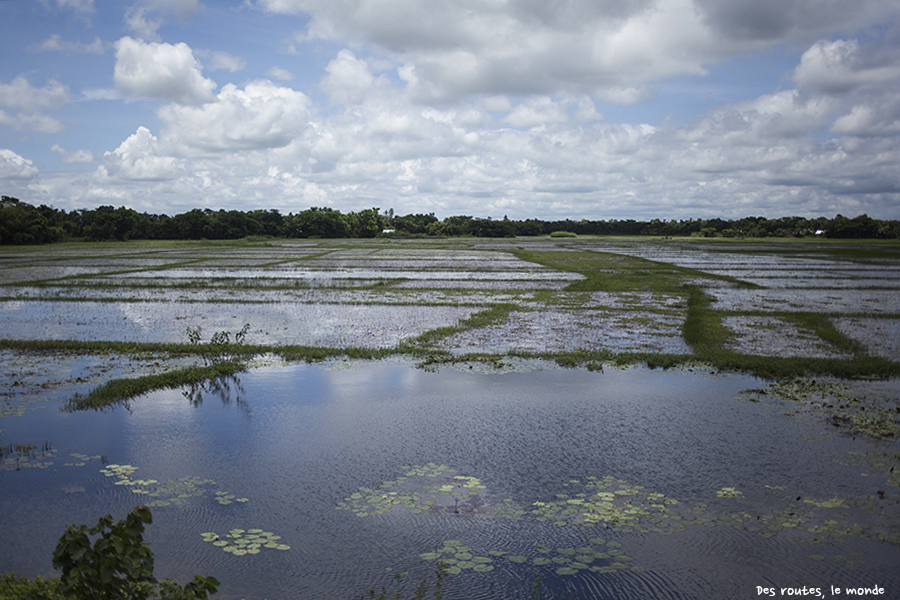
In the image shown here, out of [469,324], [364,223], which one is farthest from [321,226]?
[469,324]

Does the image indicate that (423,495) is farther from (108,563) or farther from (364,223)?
(364,223)

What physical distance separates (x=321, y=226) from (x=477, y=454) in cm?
11216

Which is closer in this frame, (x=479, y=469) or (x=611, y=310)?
(x=479, y=469)

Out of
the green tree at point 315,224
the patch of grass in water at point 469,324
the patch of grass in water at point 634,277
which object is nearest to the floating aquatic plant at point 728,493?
the patch of grass in water at point 469,324

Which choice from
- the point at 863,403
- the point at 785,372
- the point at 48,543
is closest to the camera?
the point at 48,543

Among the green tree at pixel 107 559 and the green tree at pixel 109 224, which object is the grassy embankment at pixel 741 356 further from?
the green tree at pixel 109 224

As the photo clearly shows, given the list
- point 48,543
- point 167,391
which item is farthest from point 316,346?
point 48,543

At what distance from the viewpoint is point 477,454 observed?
7449 millimetres

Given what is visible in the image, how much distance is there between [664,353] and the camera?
43.2 ft

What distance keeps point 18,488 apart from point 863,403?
41.9ft

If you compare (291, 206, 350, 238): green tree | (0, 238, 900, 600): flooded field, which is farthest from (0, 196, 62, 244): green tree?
(0, 238, 900, 600): flooded field

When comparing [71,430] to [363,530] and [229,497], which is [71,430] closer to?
[229,497]

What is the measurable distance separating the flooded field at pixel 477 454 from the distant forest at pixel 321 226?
7823 centimetres

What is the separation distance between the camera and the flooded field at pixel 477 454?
5141mm
